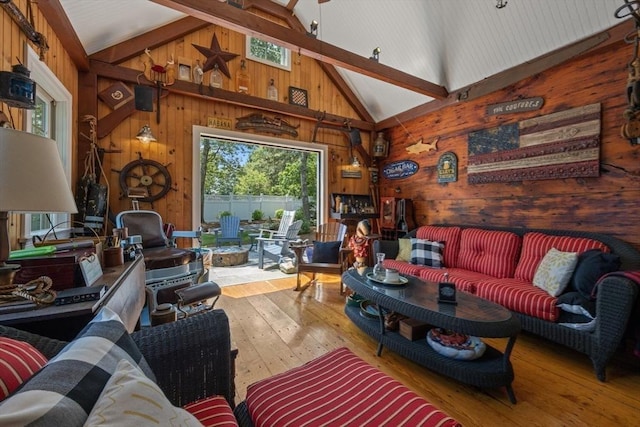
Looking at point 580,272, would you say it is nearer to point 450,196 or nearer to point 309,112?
point 450,196

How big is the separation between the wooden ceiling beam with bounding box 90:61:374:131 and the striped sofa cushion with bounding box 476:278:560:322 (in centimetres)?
340

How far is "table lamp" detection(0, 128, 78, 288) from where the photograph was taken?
0.97 m

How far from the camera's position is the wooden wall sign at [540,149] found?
2660 mm

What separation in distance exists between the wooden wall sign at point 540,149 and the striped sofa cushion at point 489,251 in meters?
0.71

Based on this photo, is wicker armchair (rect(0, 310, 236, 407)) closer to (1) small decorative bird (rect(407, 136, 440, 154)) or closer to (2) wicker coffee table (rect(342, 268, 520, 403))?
(2) wicker coffee table (rect(342, 268, 520, 403))

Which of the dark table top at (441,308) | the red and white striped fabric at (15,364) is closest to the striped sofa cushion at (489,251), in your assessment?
the dark table top at (441,308)

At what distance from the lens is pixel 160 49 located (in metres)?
3.59

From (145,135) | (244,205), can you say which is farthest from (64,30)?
(244,205)

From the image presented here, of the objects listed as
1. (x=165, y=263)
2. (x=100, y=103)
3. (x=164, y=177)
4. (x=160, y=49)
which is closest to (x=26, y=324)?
(x=165, y=263)

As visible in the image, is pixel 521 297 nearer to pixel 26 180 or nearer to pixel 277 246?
pixel 26 180

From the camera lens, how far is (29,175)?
102cm

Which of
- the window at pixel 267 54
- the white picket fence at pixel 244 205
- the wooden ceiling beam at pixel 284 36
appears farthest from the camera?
the white picket fence at pixel 244 205

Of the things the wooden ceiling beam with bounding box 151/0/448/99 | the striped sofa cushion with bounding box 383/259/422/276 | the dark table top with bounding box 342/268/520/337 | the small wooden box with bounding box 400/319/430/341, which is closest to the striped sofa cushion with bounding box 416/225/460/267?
the striped sofa cushion with bounding box 383/259/422/276

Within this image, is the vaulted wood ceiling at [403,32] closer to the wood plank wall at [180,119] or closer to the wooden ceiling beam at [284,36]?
the wooden ceiling beam at [284,36]
